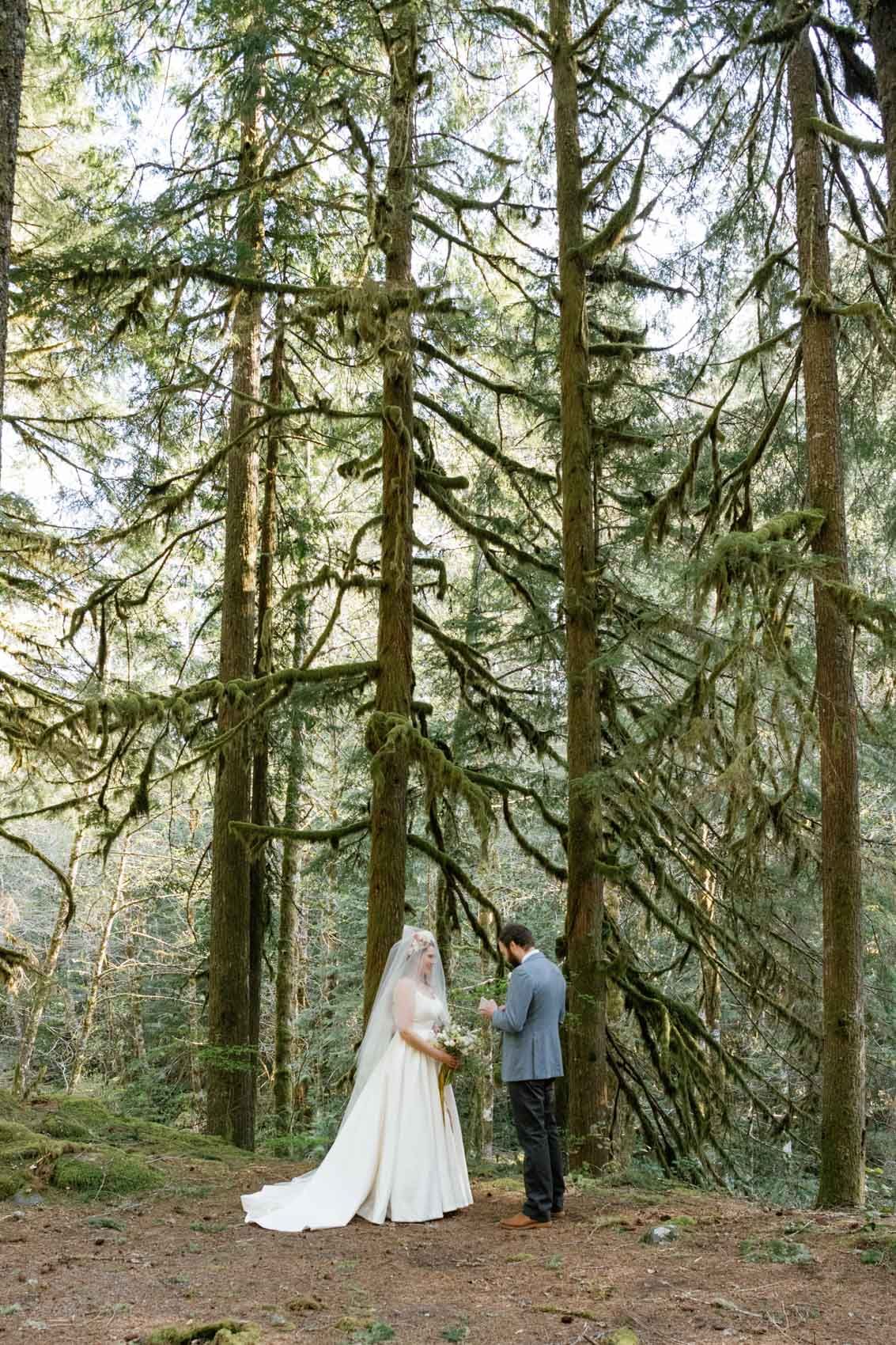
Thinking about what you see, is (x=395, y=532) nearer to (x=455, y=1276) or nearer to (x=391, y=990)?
(x=391, y=990)

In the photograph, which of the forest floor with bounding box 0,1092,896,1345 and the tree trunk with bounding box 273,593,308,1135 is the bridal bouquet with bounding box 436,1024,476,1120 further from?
the tree trunk with bounding box 273,593,308,1135

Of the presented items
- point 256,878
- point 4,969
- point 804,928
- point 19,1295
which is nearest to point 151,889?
point 256,878

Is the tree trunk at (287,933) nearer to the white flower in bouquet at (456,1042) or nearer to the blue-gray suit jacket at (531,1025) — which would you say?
the white flower in bouquet at (456,1042)

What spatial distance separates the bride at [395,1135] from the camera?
629 cm

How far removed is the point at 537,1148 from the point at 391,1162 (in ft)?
3.21

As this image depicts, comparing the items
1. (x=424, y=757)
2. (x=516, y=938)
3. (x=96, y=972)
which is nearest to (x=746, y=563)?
(x=516, y=938)

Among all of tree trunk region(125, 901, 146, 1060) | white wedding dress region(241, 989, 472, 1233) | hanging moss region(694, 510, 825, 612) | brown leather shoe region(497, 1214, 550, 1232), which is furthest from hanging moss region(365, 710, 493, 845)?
tree trunk region(125, 901, 146, 1060)

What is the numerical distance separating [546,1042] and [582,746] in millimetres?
2933

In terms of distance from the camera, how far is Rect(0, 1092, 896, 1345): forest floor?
13.3ft

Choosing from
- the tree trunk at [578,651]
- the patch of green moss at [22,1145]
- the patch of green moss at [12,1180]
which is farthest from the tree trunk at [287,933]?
the patch of green moss at [12,1180]

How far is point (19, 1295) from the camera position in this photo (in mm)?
4465

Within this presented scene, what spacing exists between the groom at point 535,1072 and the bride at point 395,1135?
0.56 meters

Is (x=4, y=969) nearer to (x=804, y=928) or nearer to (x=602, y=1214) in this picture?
(x=602, y=1214)

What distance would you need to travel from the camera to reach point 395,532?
844 centimetres
